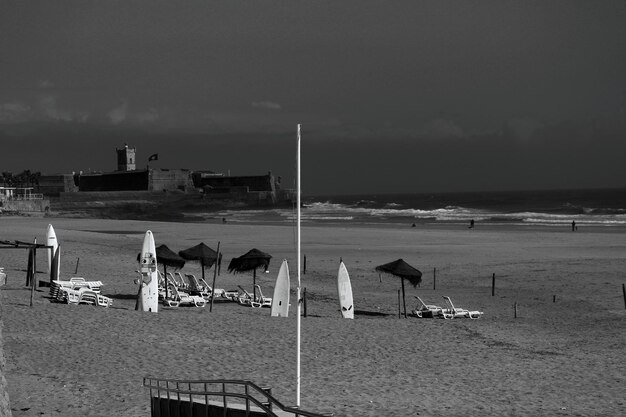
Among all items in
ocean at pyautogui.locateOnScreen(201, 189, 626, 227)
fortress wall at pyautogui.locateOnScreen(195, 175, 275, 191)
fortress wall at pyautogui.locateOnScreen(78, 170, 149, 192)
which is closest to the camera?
ocean at pyautogui.locateOnScreen(201, 189, 626, 227)

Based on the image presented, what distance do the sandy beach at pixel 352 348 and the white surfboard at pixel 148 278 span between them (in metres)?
0.44

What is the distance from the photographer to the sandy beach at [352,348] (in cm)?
1105

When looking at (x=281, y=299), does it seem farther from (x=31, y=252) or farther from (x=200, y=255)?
(x=31, y=252)

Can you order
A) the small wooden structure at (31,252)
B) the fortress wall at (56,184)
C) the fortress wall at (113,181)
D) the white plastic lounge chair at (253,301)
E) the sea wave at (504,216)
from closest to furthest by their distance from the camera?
the small wooden structure at (31,252) → the white plastic lounge chair at (253,301) → the sea wave at (504,216) → the fortress wall at (56,184) → the fortress wall at (113,181)

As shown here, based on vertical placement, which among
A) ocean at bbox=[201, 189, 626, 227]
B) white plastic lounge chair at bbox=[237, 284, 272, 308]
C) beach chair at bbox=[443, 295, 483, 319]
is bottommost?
beach chair at bbox=[443, 295, 483, 319]

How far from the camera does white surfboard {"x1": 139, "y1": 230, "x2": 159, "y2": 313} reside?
686 inches

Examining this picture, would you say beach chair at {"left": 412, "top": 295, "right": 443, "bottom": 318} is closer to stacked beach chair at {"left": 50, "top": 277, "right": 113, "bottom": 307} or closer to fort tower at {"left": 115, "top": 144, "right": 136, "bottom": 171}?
stacked beach chair at {"left": 50, "top": 277, "right": 113, "bottom": 307}

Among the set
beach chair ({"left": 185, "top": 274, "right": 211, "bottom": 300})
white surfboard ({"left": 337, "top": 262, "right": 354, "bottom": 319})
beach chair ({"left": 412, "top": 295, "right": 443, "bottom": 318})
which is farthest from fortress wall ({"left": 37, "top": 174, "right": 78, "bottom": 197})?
white surfboard ({"left": 337, "top": 262, "right": 354, "bottom": 319})

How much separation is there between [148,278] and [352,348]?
511 cm

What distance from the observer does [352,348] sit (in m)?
14.6

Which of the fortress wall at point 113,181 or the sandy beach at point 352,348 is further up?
the fortress wall at point 113,181

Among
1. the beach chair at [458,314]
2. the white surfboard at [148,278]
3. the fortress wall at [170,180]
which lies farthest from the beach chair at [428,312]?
the fortress wall at [170,180]

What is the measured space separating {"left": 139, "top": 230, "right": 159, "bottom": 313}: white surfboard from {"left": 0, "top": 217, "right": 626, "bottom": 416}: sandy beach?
0.44m

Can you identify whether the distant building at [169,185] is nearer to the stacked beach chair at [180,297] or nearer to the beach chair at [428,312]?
the stacked beach chair at [180,297]
